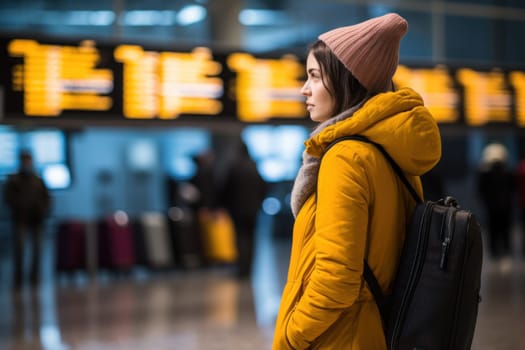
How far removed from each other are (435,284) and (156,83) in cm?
602

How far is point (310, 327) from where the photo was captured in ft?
6.49

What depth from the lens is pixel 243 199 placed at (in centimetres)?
1078

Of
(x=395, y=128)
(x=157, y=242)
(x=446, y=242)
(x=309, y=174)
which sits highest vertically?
(x=395, y=128)

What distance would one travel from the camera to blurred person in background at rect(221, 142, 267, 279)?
35.3 feet

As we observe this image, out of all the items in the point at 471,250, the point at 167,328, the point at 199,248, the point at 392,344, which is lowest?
the point at 199,248

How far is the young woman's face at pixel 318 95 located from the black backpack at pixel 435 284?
0.15 meters

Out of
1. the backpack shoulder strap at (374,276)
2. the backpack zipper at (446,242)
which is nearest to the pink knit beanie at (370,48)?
the backpack shoulder strap at (374,276)

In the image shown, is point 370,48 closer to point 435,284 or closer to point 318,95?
point 318,95

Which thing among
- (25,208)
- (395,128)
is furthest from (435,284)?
(25,208)

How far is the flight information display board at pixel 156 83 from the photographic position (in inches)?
280

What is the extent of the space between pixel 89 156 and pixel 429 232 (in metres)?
12.7

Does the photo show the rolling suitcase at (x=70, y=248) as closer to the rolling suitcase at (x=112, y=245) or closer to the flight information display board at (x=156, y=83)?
the rolling suitcase at (x=112, y=245)

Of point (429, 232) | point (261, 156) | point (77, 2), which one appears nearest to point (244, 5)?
point (77, 2)

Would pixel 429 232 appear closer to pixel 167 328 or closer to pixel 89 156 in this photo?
pixel 167 328
